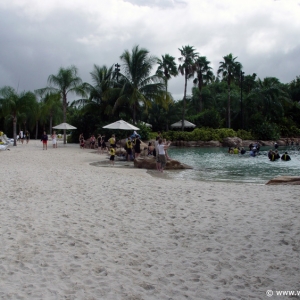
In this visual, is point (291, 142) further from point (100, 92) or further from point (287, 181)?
point (287, 181)

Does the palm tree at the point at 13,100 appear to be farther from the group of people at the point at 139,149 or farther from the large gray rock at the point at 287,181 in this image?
the large gray rock at the point at 287,181

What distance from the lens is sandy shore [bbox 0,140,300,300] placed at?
3703mm

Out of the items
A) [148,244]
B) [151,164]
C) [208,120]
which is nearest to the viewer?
[148,244]

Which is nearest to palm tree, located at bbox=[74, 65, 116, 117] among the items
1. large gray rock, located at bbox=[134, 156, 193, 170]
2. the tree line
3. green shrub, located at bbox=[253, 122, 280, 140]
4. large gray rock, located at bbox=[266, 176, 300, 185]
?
the tree line

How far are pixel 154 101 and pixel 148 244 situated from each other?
2905 centimetres

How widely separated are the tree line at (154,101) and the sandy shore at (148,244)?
2436 centimetres

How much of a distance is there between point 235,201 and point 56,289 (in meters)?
5.00

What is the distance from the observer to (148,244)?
504cm

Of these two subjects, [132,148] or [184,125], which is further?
[184,125]

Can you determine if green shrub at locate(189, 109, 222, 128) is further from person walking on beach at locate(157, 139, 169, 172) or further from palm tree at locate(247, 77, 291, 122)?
person walking on beach at locate(157, 139, 169, 172)

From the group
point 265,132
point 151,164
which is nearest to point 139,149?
point 151,164

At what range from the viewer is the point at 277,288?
11.9ft

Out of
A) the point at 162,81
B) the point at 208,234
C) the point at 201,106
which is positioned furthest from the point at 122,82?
the point at 208,234

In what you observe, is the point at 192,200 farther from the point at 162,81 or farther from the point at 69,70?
the point at 69,70
